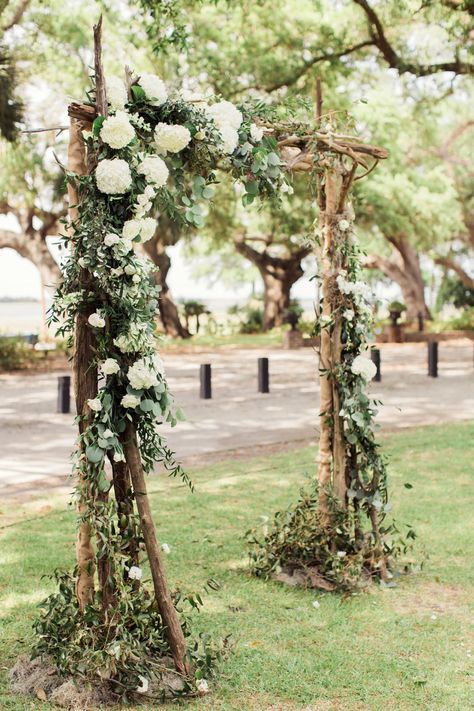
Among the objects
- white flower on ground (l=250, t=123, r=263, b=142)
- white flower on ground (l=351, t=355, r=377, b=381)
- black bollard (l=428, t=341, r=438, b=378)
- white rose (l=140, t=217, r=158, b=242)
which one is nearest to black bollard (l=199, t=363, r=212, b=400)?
black bollard (l=428, t=341, r=438, b=378)

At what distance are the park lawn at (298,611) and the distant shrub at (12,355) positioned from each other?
44.5ft

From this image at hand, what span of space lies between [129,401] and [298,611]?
2.19 metres

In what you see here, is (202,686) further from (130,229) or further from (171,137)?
(171,137)

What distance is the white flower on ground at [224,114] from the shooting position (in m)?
4.23

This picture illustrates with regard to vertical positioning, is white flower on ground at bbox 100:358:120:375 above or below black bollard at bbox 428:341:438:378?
above

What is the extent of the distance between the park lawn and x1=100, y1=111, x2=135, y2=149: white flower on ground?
104 inches

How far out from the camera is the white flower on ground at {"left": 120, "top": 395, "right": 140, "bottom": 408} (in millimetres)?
3854

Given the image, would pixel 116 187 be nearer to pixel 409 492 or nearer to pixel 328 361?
pixel 328 361

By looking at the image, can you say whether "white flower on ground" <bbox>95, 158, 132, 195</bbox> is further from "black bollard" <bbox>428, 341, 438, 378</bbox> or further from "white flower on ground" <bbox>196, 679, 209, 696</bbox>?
"black bollard" <bbox>428, 341, 438, 378</bbox>

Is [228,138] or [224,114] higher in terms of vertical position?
[224,114]

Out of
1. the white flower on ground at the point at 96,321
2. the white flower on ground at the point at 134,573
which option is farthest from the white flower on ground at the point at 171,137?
the white flower on ground at the point at 134,573

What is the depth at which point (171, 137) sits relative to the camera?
3.99 metres

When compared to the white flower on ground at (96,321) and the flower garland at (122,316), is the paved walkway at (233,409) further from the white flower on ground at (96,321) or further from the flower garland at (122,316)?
the white flower on ground at (96,321)

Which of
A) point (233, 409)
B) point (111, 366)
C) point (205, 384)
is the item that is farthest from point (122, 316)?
point (205, 384)
